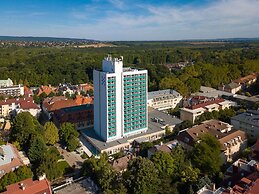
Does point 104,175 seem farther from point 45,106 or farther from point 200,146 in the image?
point 45,106

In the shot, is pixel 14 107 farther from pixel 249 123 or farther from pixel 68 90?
pixel 249 123

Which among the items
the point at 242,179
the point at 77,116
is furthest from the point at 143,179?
the point at 77,116

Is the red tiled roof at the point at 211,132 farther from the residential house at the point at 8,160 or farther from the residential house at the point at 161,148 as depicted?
the residential house at the point at 8,160

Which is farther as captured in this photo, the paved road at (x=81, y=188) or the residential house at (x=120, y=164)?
the residential house at (x=120, y=164)

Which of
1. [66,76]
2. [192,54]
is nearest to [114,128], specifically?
[66,76]

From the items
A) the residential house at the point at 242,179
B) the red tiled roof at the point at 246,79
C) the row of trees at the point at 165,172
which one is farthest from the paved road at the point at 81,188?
the red tiled roof at the point at 246,79

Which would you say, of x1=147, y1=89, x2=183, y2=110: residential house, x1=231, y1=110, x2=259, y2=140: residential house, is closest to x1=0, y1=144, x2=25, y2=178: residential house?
x1=147, y1=89, x2=183, y2=110: residential house

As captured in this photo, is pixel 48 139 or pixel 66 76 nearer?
pixel 48 139
